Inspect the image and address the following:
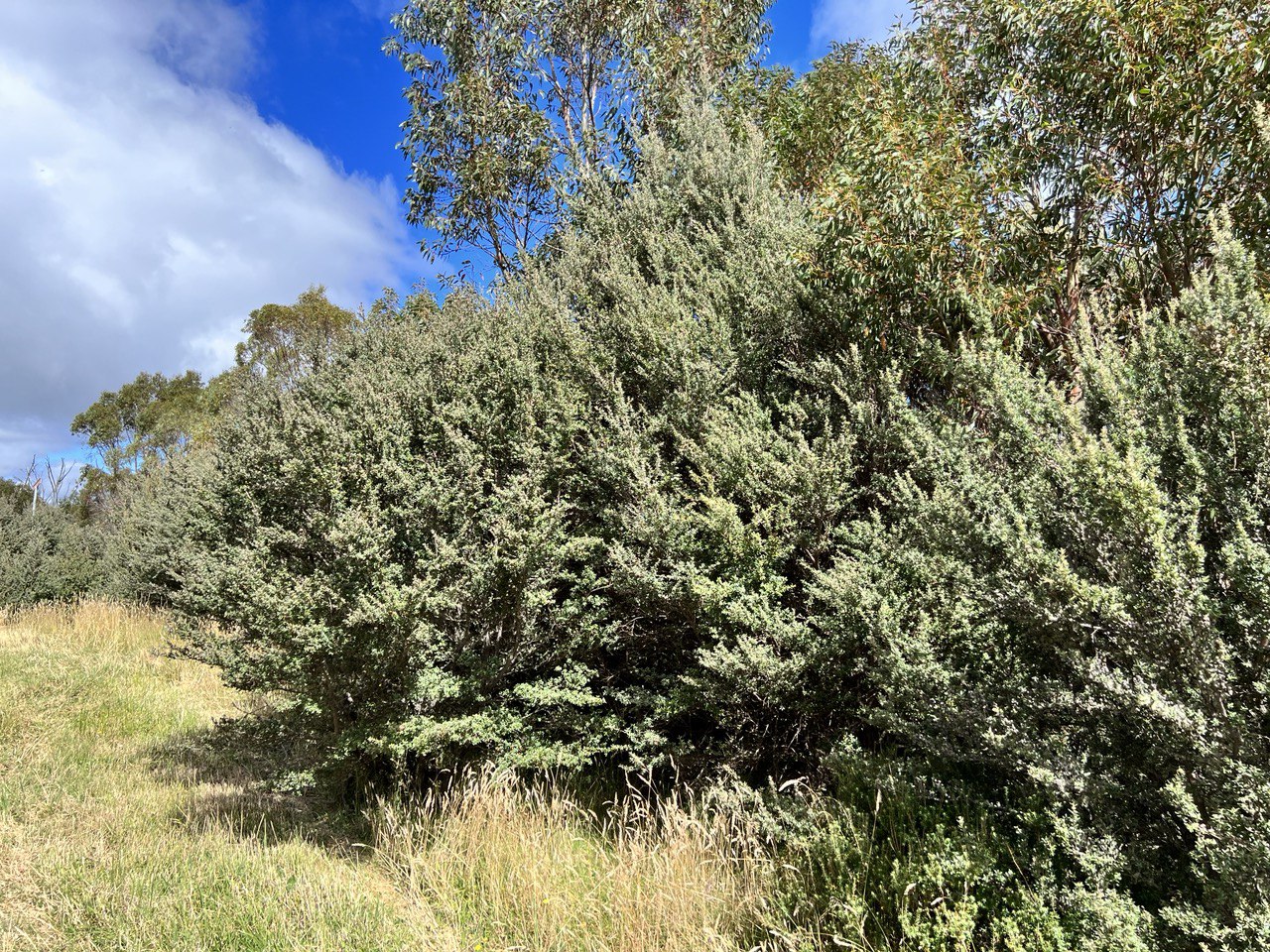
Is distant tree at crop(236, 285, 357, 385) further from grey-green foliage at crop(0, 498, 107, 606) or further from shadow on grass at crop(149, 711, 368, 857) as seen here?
shadow on grass at crop(149, 711, 368, 857)

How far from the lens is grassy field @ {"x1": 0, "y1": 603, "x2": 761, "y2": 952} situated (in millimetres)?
3328

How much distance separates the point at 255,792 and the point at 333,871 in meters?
2.23

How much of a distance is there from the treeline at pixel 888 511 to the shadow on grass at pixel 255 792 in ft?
1.13

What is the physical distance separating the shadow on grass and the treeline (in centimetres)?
34

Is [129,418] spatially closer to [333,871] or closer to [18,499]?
[18,499]

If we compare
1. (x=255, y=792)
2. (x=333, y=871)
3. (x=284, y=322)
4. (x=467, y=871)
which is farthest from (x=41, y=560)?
(x=467, y=871)

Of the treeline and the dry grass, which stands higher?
the treeline

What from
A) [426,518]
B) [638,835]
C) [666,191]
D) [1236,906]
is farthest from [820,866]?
[666,191]

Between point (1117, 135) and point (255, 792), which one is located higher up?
point (1117, 135)

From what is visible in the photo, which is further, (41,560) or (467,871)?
(41,560)

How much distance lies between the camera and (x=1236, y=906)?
1966mm

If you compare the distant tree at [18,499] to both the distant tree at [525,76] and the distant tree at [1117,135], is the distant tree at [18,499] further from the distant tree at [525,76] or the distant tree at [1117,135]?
the distant tree at [1117,135]

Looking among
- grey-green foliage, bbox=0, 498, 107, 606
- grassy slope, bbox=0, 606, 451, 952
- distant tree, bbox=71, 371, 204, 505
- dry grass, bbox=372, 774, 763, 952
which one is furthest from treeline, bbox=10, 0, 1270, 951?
distant tree, bbox=71, 371, 204, 505

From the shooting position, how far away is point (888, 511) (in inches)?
177
